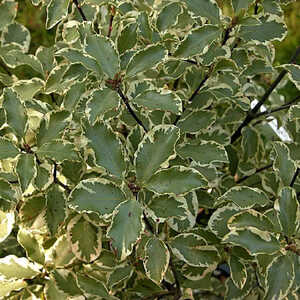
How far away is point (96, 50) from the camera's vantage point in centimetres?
104

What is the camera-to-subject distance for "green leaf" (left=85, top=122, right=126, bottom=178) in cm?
102

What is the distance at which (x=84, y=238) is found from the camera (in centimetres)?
124

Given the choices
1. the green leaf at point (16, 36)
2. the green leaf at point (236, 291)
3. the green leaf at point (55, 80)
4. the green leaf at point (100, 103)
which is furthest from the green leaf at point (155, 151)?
the green leaf at point (16, 36)

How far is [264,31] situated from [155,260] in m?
0.61

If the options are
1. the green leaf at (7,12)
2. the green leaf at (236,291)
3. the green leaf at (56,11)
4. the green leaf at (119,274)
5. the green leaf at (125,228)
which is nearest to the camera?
the green leaf at (125,228)

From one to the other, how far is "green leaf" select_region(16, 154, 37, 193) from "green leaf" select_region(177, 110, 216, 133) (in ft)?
1.40

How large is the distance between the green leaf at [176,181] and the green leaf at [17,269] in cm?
44

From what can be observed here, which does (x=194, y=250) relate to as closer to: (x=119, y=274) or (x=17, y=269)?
(x=119, y=274)

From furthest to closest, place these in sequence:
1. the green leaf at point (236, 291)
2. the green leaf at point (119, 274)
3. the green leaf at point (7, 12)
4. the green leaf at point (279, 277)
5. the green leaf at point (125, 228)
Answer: the green leaf at point (7, 12) → the green leaf at point (236, 291) → the green leaf at point (119, 274) → the green leaf at point (279, 277) → the green leaf at point (125, 228)

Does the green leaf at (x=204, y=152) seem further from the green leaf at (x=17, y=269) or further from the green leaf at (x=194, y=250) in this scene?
the green leaf at (x=17, y=269)

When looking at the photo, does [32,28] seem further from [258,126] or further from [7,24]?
[258,126]

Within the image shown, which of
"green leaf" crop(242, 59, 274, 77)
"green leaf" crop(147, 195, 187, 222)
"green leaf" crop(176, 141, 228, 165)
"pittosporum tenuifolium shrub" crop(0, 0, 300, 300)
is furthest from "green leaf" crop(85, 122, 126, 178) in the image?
"green leaf" crop(242, 59, 274, 77)

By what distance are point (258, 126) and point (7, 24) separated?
89cm

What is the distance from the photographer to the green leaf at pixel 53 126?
108 cm
